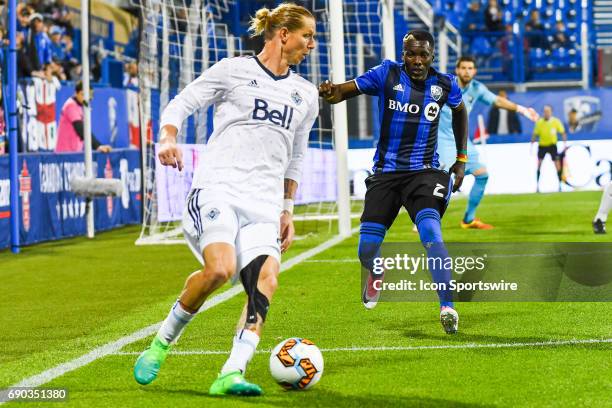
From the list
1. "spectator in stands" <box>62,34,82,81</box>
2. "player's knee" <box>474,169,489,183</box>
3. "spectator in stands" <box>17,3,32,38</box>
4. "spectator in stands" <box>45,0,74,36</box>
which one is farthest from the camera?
"spectator in stands" <box>45,0,74,36</box>

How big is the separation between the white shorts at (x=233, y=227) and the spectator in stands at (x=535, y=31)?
2838 centimetres

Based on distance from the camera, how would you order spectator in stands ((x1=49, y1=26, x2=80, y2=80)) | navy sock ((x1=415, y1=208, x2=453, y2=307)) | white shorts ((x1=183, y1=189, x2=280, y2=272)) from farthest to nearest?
spectator in stands ((x1=49, y1=26, x2=80, y2=80)) → navy sock ((x1=415, y1=208, x2=453, y2=307)) → white shorts ((x1=183, y1=189, x2=280, y2=272))

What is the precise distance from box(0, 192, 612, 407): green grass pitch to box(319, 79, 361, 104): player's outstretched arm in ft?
4.77

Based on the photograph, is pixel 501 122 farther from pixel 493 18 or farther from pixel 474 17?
pixel 474 17

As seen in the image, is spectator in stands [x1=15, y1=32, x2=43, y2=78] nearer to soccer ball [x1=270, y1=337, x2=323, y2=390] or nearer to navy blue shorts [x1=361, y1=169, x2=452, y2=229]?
navy blue shorts [x1=361, y1=169, x2=452, y2=229]

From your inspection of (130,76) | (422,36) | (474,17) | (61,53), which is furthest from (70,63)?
(422,36)

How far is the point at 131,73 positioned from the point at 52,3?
8.42 ft

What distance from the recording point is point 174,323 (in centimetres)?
547

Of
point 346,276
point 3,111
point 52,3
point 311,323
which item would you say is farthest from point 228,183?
point 52,3

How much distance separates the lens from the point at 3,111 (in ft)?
54.7

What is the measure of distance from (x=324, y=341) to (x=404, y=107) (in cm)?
169

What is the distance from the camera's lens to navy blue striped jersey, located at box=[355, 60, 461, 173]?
7766 mm

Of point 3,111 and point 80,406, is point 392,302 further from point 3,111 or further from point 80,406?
point 3,111

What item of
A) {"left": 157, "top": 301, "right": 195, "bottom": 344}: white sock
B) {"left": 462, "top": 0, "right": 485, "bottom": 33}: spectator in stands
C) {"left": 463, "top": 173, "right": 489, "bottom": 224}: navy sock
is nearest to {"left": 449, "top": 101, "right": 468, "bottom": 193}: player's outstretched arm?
{"left": 157, "top": 301, "right": 195, "bottom": 344}: white sock
